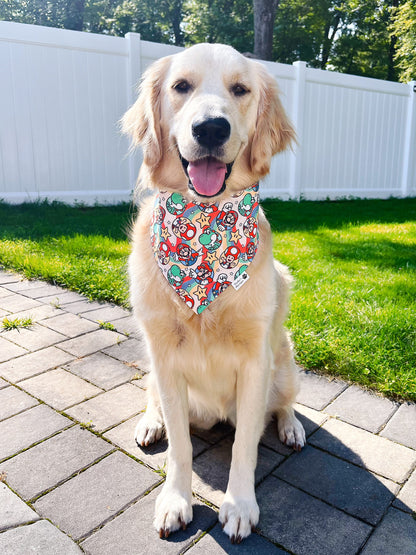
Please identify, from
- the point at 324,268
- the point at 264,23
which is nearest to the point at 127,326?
the point at 324,268

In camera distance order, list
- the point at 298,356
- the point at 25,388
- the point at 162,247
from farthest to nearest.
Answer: the point at 298,356 < the point at 25,388 < the point at 162,247

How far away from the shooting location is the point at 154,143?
6.92 ft

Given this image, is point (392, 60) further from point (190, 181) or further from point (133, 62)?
point (190, 181)

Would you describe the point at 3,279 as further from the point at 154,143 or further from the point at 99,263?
the point at 154,143

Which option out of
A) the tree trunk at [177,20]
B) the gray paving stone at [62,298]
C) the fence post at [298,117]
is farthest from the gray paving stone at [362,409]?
the tree trunk at [177,20]

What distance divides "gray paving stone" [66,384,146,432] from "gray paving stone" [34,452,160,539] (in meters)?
0.28

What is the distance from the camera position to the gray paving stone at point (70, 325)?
131 inches

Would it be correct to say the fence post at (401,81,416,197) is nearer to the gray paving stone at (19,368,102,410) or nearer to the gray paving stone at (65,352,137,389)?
the gray paving stone at (65,352,137,389)

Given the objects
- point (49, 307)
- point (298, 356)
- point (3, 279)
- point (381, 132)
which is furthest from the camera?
point (381, 132)

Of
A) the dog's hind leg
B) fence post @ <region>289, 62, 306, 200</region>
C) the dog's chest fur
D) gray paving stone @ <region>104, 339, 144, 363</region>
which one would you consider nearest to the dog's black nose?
the dog's chest fur

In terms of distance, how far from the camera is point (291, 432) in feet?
7.23

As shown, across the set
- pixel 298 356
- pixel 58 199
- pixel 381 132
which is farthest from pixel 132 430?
pixel 381 132

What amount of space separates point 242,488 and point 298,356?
4.28 ft

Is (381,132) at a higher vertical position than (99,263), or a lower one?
higher
